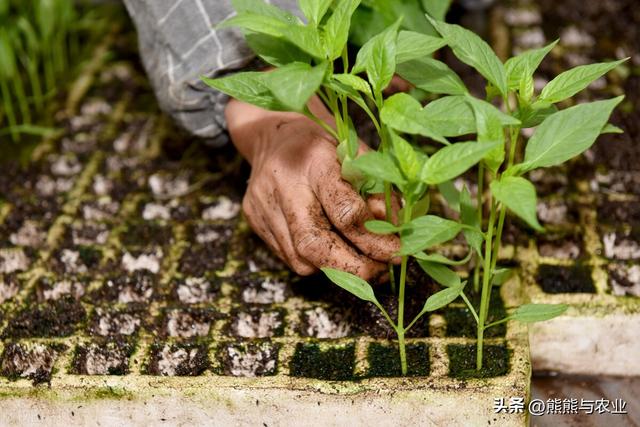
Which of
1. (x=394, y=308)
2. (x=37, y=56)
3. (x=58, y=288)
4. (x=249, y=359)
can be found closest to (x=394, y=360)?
(x=394, y=308)

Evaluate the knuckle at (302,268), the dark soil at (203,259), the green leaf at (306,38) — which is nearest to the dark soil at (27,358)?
the dark soil at (203,259)

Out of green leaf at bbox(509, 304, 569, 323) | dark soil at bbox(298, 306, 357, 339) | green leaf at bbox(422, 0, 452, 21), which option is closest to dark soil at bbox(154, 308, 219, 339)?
dark soil at bbox(298, 306, 357, 339)

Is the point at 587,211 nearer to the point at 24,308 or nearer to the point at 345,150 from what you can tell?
the point at 345,150

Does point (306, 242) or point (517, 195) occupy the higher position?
point (517, 195)

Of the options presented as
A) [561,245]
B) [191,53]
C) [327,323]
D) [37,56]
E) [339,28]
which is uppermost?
[339,28]

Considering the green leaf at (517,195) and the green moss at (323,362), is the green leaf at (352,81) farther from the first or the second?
the green moss at (323,362)

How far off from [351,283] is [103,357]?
38 cm

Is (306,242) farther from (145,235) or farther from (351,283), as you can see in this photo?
(145,235)

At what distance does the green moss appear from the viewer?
117 cm

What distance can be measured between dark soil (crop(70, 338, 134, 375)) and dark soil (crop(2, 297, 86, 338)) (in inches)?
2.2

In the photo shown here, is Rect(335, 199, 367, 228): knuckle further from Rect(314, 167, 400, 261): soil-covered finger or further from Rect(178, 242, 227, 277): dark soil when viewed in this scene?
Rect(178, 242, 227, 277): dark soil

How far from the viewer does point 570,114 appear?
97 cm

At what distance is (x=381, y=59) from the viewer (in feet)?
3.18

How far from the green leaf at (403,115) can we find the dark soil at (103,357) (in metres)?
0.51
